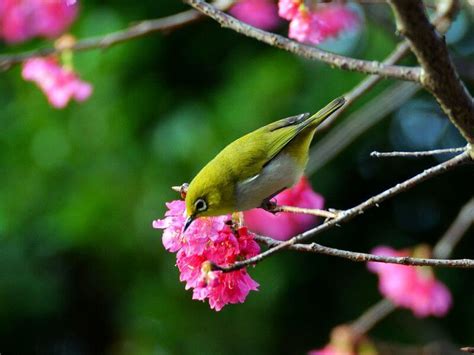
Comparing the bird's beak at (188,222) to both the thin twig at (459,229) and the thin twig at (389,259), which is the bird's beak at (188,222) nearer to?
the thin twig at (389,259)

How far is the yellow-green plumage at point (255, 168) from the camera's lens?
7.32 feet

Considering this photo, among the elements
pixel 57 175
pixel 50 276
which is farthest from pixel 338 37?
pixel 50 276

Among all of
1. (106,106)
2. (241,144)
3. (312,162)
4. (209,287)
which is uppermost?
(209,287)

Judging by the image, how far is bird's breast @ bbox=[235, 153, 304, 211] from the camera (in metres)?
2.36

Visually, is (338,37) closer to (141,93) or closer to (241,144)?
(241,144)

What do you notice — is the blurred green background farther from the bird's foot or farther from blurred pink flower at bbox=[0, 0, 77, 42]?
the bird's foot

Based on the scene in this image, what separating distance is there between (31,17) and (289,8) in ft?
6.61

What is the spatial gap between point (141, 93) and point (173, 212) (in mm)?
2739

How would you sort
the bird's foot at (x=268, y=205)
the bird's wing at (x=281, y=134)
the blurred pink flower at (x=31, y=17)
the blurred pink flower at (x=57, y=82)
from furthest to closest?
the blurred pink flower at (x=31, y=17) → the blurred pink flower at (x=57, y=82) → the bird's wing at (x=281, y=134) → the bird's foot at (x=268, y=205)

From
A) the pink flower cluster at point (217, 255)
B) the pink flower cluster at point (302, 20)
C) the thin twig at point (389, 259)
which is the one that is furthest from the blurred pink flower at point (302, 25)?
the thin twig at point (389, 259)

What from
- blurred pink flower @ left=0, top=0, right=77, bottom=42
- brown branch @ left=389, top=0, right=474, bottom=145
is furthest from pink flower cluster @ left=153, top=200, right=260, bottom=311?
blurred pink flower @ left=0, top=0, right=77, bottom=42

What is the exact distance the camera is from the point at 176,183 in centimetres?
424

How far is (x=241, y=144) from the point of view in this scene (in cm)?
249

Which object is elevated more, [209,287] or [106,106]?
[209,287]
